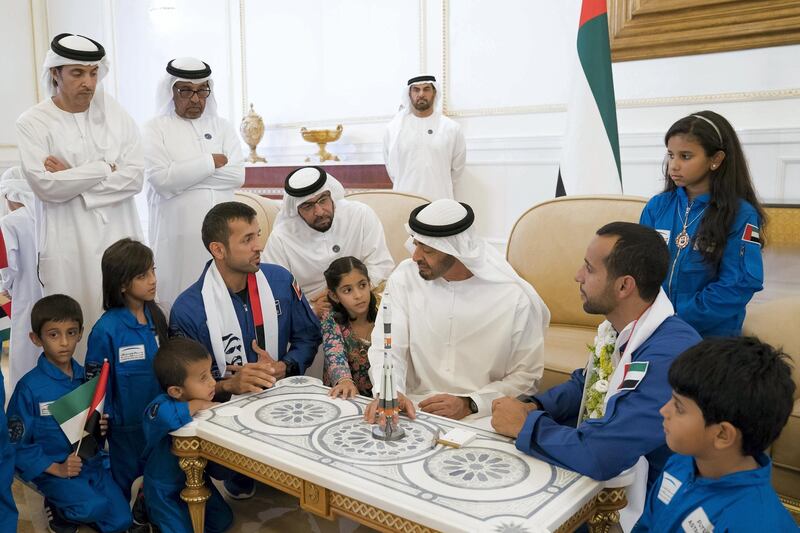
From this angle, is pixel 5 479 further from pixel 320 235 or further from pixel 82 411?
pixel 320 235

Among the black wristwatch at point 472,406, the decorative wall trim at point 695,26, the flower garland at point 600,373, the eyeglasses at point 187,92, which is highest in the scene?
the decorative wall trim at point 695,26

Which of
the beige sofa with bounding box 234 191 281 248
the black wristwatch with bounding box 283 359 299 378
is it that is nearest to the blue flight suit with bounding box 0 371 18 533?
the black wristwatch with bounding box 283 359 299 378

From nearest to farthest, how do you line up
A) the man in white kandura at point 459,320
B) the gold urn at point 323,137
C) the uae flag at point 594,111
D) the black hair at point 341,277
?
the man in white kandura at point 459,320, the black hair at point 341,277, the uae flag at point 594,111, the gold urn at point 323,137

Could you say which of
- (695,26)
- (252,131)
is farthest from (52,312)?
(252,131)

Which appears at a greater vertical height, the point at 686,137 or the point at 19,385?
the point at 686,137

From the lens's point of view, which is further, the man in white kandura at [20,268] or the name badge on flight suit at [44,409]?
the man in white kandura at [20,268]

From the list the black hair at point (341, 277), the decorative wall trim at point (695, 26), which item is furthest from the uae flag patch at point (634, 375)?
the decorative wall trim at point (695, 26)

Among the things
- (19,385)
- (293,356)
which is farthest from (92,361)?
(293,356)

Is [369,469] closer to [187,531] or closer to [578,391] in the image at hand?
[578,391]

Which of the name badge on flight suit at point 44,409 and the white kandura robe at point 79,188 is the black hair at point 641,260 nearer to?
the name badge on flight suit at point 44,409

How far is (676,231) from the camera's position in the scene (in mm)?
2633

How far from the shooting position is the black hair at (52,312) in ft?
8.83

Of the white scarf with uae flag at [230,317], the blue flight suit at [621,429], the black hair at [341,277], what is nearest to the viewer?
the blue flight suit at [621,429]

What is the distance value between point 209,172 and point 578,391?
94.8 inches
